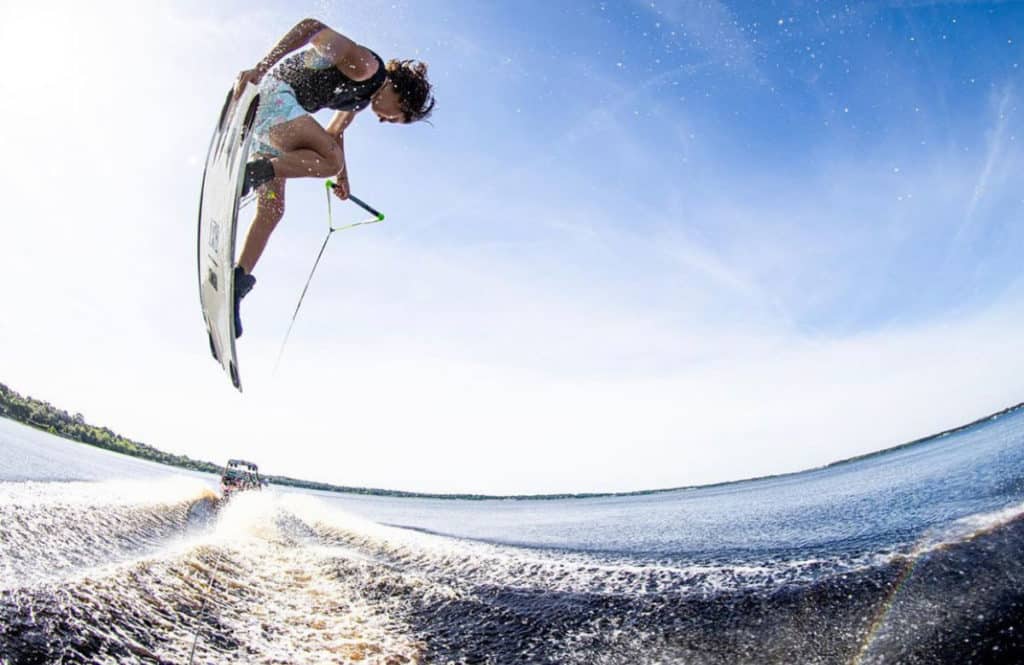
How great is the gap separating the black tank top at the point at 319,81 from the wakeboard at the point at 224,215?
342 millimetres

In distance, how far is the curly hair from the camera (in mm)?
4281

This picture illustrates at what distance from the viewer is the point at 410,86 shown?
14.2 ft

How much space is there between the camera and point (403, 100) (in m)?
4.37

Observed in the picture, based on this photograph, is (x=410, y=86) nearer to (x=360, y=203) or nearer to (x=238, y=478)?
(x=360, y=203)

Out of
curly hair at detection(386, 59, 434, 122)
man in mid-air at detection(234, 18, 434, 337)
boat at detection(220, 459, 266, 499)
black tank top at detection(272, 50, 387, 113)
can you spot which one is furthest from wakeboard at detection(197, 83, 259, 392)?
boat at detection(220, 459, 266, 499)

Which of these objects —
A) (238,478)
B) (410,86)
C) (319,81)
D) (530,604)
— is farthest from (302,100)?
(238,478)

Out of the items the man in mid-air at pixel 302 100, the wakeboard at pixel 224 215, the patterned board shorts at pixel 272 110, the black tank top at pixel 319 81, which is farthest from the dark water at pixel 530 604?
the black tank top at pixel 319 81

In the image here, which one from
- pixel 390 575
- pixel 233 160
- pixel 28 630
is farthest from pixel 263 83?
pixel 390 575

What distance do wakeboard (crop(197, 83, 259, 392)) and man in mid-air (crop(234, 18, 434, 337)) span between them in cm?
11

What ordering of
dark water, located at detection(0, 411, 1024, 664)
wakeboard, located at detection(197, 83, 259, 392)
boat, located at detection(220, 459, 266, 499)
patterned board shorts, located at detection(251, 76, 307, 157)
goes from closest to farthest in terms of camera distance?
dark water, located at detection(0, 411, 1024, 664)
wakeboard, located at detection(197, 83, 259, 392)
patterned board shorts, located at detection(251, 76, 307, 157)
boat, located at detection(220, 459, 266, 499)

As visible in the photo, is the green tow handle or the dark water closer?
the dark water

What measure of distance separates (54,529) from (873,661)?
7131 millimetres

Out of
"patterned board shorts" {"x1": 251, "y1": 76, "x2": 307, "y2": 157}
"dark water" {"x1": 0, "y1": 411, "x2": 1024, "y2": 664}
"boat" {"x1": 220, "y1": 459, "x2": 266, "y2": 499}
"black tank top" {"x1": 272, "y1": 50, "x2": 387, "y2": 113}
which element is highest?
"black tank top" {"x1": 272, "y1": 50, "x2": 387, "y2": 113}

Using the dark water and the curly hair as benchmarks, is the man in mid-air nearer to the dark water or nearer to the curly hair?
the curly hair
